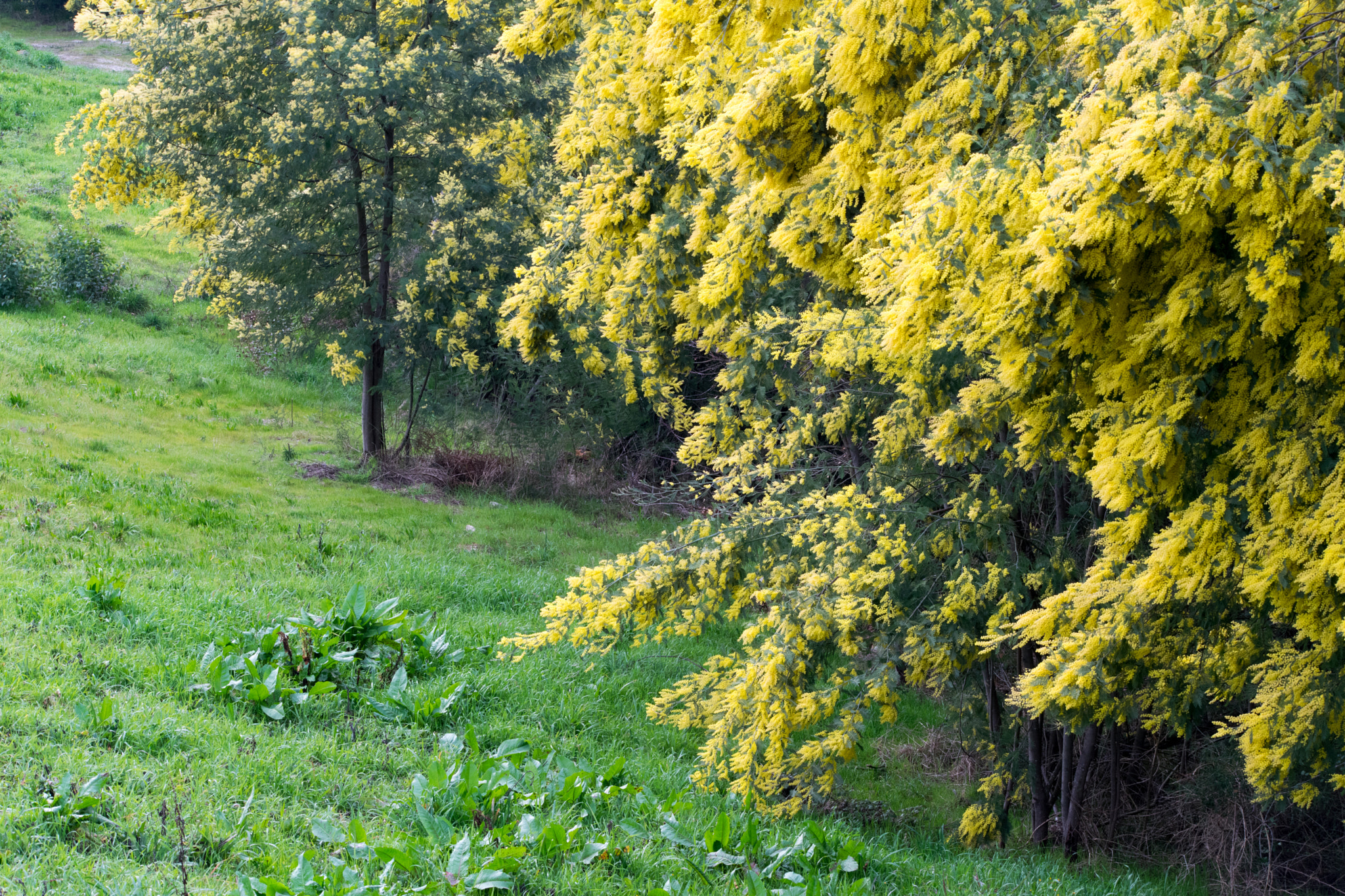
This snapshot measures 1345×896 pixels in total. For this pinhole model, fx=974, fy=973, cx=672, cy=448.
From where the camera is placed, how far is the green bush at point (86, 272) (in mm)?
17828

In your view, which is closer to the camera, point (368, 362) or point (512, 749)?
point (512, 749)

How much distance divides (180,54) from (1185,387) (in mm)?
11992

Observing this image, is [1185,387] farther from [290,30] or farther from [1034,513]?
[290,30]

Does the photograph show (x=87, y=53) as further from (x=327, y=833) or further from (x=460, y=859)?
(x=460, y=859)

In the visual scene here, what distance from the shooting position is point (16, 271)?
54.1 ft

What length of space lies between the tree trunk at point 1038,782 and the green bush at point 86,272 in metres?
17.9

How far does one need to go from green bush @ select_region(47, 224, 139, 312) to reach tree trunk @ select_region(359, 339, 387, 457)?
780cm

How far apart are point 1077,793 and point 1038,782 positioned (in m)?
0.34

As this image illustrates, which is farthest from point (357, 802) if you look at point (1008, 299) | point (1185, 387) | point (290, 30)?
point (290, 30)

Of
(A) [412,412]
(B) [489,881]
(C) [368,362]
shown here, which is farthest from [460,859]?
(A) [412,412]

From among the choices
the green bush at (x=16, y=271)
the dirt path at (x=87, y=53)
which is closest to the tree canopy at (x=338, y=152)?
the green bush at (x=16, y=271)

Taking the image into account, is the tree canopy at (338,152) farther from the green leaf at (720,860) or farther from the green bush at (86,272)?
the green leaf at (720,860)

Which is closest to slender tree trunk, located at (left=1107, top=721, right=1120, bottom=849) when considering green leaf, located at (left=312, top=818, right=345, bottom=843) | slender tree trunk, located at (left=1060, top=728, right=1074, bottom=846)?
slender tree trunk, located at (left=1060, top=728, right=1074, bottom=846)

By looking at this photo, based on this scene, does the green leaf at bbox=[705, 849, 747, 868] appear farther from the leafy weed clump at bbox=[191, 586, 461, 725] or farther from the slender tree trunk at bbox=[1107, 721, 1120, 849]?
the slender tree trunk at bbox=[1107, 721, 1120, 849]
